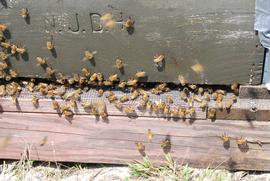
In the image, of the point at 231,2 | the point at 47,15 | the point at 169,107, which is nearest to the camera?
the point at 231,2

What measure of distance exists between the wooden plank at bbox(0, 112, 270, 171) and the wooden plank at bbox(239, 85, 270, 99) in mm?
165

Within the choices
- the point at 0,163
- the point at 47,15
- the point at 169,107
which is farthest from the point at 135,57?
the point at 0,163

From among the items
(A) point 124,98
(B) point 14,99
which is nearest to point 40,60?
(B) point 14,99

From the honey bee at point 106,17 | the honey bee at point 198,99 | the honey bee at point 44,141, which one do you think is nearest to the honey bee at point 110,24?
the honey bee at point 106,17

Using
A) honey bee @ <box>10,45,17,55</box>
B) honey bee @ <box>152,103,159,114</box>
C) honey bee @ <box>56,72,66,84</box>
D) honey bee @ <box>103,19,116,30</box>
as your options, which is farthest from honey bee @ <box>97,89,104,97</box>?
honey bee @ <box>10,45,17,55</box>

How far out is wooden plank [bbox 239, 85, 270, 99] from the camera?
9.77 feet

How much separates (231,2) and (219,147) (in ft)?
3.10

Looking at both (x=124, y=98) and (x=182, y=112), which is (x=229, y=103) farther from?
(x=124, y=98)

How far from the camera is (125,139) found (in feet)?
→ 10.6

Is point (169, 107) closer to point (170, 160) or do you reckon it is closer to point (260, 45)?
point (170, 160)

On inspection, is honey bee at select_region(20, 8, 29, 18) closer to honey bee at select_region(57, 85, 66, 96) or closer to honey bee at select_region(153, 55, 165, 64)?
honey bee at select_region(57, 85, 66, 96)

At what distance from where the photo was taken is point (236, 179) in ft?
10.6

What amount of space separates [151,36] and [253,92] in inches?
27.4

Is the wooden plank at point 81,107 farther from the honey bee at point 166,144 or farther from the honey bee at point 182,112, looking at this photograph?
the honey bee at point 166,144
